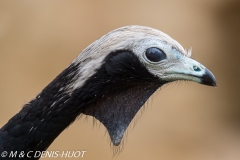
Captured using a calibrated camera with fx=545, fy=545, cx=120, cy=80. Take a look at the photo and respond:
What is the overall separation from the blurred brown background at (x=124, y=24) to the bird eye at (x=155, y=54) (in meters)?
2.64

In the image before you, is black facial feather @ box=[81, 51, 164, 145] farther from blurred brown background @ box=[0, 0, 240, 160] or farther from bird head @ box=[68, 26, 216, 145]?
blurred brown background @ box=[0, 0, 240, 160]

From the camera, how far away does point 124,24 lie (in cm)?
535

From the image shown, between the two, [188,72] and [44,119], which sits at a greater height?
[188,72]

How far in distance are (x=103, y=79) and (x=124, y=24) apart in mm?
3120

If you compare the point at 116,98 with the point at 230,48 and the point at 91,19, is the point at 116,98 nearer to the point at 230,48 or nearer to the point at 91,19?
the point at 91,19

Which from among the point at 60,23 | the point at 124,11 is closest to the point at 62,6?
the point at 60,23

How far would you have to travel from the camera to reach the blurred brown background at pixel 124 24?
5.27m

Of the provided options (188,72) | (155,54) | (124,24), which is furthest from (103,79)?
(124,24)

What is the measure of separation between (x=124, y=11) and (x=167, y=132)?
1359 mm

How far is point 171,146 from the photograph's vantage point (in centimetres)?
577

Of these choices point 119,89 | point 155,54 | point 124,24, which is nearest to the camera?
point 155,54

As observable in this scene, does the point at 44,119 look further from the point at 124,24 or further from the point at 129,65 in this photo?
the point at 124,24

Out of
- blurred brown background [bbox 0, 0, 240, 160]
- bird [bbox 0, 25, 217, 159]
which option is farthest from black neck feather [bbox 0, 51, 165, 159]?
blurred brown background [bbox 0, 0, 240, 160]

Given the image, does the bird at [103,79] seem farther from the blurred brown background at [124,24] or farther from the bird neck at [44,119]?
the blurred brown background at [124,24]
